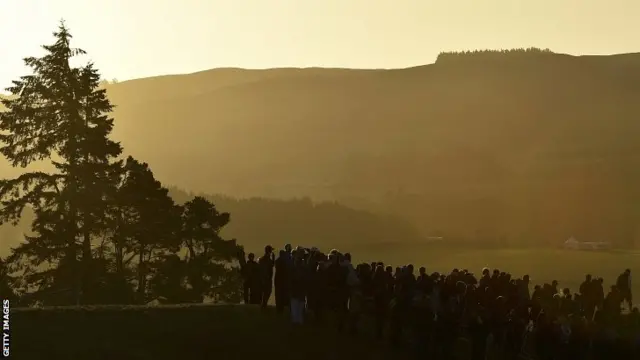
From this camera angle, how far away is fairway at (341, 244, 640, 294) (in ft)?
436

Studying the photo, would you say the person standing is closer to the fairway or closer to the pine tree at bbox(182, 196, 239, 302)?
the pine tree at bbox(182, 196, 239, 302)

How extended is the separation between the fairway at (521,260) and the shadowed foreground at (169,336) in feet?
317

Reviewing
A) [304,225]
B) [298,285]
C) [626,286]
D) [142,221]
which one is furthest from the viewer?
[304,225]

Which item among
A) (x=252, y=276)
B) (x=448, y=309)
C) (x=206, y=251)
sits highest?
(x=206, y=251)

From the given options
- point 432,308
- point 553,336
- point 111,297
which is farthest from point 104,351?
point 111,297

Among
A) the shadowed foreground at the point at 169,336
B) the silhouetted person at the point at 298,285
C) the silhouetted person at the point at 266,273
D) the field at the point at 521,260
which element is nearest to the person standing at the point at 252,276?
the silhouetted person at the point at 266,273

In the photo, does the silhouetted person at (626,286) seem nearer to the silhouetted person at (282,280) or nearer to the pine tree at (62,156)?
the silhouetted person at (282,280)

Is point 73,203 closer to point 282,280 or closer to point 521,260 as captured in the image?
point 282,280

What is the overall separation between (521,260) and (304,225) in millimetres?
42960

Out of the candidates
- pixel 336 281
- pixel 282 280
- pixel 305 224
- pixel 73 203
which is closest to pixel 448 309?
pixel 336 281

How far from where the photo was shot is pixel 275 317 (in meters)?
30.7

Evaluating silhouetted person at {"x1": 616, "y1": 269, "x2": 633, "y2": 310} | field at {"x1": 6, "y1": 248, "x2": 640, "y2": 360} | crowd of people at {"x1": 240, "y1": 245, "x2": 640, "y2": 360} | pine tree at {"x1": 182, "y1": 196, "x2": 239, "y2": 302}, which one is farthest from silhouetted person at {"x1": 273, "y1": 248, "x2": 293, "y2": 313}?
pine tree at {"x1": 182, "y1": 196, "x2": 239, "y2": 302}

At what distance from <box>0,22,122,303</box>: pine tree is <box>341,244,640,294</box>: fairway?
3253 inches

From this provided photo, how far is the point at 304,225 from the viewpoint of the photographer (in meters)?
179
